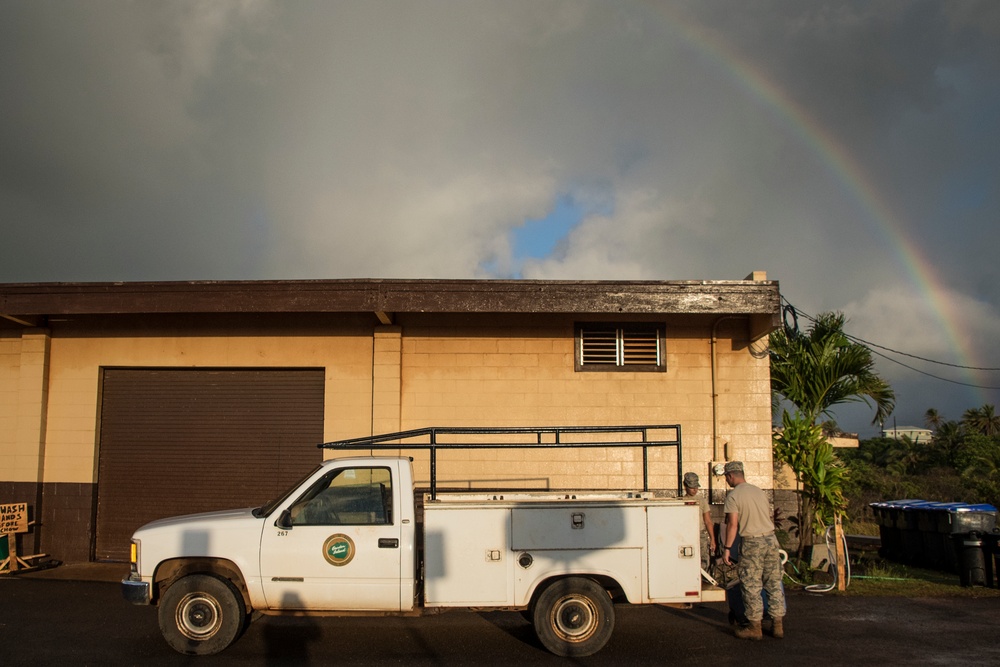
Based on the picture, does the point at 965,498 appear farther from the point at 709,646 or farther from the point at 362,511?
the point at 362,511

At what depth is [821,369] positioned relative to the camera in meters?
13.8

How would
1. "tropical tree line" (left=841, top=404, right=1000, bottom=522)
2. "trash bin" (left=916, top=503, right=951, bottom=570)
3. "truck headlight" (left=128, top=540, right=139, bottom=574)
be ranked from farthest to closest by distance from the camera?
"tropical tree line" (left=841, top=404, right=1000, bottom=522), "trash bin" (left=916, top=503, right=951, bottom=570), "truck headlight" (left=128, top=540, right=139, bottom=574)

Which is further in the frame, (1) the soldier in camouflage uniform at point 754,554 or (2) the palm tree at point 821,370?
(2) the palm tree at point 821,370

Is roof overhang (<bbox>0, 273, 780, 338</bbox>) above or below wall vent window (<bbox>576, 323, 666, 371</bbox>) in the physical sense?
above

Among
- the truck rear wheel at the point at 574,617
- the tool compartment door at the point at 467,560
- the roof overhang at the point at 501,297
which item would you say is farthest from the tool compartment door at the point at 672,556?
the roof overhang at the point at 501,297

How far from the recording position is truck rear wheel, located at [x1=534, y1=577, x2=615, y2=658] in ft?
24.6

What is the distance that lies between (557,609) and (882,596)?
5.56 metres

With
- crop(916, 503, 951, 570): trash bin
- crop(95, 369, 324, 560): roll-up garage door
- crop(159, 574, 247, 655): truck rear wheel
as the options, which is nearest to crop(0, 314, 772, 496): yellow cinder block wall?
crop(95, 369, 324, 560): roll-up garage door

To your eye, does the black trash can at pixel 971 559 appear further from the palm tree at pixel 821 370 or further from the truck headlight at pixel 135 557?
the truck headlight at pixel 135 557

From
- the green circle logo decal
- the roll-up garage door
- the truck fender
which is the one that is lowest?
the truck fender

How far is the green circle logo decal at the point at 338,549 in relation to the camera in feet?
24.5

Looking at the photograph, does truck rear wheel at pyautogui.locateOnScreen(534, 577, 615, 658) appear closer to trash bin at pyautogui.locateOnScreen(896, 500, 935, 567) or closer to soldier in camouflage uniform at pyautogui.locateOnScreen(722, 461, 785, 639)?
soldier in camouflage uniform at pyautogui.locateOnScreen(722, 461, 785, 639)

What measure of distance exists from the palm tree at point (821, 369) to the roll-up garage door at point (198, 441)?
7829 mm

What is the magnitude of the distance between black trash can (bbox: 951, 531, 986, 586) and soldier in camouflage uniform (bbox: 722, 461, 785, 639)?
4638 millimetres
